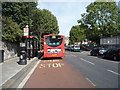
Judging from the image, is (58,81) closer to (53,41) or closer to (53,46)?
(53,46)

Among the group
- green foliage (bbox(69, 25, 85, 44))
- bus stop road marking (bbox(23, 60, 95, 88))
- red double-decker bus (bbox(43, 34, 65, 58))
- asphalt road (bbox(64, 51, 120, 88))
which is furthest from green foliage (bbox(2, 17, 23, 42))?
green foliage (bbox(69, 25, 85, 44))

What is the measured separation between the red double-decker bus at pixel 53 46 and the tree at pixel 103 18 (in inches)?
1161

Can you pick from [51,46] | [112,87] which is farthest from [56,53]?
[112,87]

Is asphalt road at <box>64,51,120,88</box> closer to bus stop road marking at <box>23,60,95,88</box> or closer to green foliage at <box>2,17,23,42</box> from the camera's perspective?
bus stop road marking at <box>23,60,95,88</box>

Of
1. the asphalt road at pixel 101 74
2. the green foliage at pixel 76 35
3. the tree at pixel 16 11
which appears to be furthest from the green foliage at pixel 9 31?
the green foliage at pixel 76 35

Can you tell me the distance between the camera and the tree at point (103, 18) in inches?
1874

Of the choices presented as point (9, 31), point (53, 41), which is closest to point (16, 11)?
point (9, 31)

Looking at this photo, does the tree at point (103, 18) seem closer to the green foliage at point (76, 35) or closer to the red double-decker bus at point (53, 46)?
the red double-decker bus at point (53, 46)

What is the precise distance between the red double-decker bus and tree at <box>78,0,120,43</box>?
2948 cm

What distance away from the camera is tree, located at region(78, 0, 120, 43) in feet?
156

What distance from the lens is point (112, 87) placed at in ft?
22.5

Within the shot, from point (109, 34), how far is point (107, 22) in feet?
13.5

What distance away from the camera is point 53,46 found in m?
20.6

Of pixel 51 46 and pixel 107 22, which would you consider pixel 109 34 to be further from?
pixel 51 46
